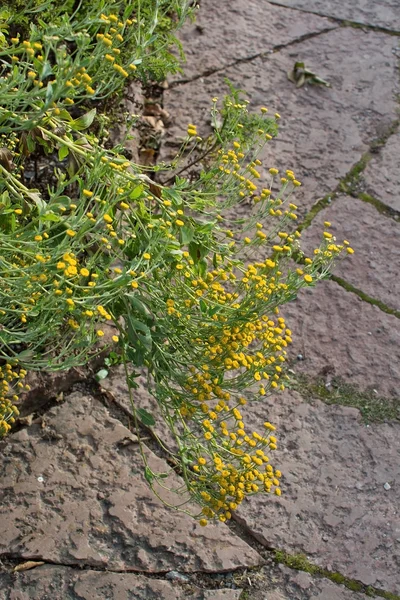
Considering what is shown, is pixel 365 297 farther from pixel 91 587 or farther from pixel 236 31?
pixel 236 31

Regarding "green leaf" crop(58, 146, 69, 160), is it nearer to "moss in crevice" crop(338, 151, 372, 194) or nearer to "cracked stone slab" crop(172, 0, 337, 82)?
"moss in crevice" crop(338, 151, 372, 194)

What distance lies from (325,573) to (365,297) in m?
1.17

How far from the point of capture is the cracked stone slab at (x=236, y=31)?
402 centimetres

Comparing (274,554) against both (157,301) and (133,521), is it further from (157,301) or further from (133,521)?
(157,301)

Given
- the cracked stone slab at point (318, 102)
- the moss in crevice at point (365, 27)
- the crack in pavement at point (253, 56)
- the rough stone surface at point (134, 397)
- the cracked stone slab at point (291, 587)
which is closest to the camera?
the cracked stone slab at point (291, 587)

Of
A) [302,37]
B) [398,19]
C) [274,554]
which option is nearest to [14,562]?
[274,554]

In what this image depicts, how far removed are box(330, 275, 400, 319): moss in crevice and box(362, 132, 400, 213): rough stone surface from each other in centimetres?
55

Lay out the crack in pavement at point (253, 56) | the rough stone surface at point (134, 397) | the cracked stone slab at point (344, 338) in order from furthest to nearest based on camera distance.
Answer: the crack in pavement at point (253, 56), the cracked stone slab at point (344, 338), the rough stone surface at point (134, 397)

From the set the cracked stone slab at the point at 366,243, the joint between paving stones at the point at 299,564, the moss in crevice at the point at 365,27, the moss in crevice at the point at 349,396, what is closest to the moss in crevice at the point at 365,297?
the cracked stone slab at the point at 366,243

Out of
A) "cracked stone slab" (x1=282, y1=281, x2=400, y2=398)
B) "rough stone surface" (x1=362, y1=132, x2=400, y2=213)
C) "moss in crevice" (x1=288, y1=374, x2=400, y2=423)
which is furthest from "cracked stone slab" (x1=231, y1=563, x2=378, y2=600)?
"rough stone surface" (x1=362, y1=132, x2=400, y2=213)

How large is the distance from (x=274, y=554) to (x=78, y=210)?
1153 millimetres

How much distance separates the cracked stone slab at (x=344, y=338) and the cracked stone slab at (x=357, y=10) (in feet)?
6.84

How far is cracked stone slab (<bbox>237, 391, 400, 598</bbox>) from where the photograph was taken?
230 cm

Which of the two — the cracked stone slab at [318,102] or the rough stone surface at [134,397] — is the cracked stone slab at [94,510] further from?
the cracked stone slab at [318,102]
